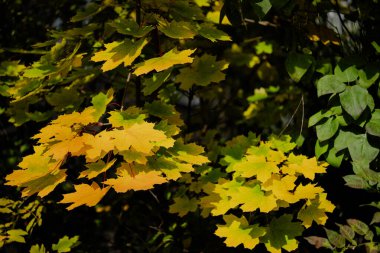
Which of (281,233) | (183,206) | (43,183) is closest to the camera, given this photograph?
(43,183)

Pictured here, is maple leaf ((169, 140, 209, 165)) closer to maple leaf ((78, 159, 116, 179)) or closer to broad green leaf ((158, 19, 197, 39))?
maple leaf ((78, 159, 116, 179))

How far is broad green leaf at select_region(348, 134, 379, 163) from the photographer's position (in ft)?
5.86

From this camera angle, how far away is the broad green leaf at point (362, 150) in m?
1.79

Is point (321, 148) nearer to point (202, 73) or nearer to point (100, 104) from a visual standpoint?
point (202, 73)

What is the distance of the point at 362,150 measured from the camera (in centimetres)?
180

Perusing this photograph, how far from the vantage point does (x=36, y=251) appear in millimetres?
1959

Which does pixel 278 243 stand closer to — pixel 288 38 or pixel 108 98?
pixel 108 98

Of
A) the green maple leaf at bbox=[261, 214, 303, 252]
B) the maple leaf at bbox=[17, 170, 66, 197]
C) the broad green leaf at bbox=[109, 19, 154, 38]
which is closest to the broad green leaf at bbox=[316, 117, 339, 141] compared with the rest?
the green maple leaf at bbox=[261, 214, 303, 252]

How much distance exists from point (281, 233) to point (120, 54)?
40.2 inches

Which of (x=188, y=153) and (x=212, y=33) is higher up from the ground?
(x=212, y=33)

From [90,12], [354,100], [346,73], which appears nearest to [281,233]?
[354,100]

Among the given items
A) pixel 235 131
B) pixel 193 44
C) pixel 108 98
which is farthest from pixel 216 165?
pixel 235 131

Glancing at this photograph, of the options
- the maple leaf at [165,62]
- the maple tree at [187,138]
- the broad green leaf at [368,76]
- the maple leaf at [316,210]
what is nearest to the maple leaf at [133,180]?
the maple tree at [187,138]

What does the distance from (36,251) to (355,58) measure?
1810 mm
